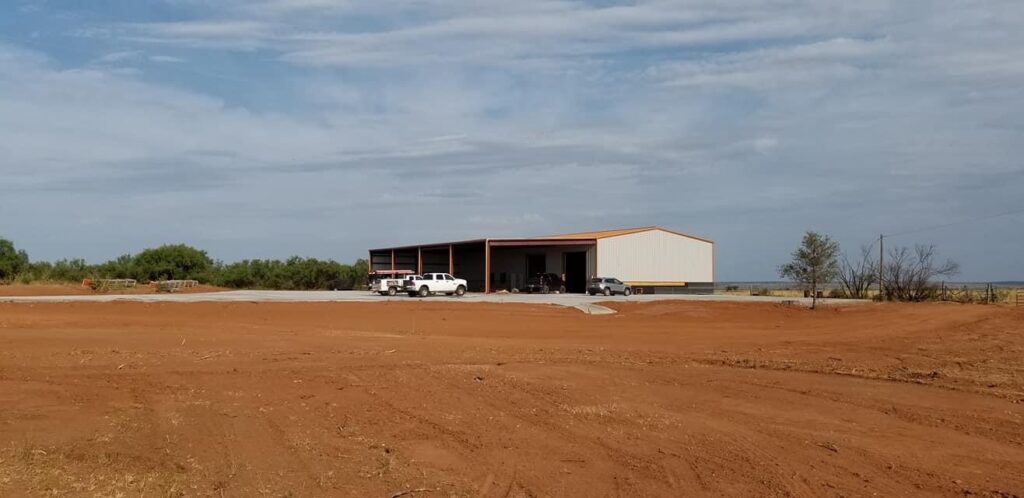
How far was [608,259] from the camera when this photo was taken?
68625 millimetres

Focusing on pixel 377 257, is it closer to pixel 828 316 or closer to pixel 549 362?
pixel 828 316

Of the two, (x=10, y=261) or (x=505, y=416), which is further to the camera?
(x=10, y=261)

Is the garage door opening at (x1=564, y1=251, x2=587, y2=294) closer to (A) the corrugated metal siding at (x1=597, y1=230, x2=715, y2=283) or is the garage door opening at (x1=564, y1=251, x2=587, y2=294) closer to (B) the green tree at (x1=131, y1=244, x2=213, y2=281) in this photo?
(A) the corrugated metal siding at (x1=597, y1=230, x2=715, y2=283)

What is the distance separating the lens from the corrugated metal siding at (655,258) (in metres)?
68.9

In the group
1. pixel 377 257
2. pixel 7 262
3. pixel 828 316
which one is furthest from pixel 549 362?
pixel 7 262

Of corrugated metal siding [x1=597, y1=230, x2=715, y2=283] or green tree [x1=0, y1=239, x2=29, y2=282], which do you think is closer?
corrugated metal siding [x1=597, y1=230, x2=715, y2=283]

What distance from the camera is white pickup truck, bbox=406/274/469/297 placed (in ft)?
192

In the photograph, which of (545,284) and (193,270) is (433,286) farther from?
(193,270)

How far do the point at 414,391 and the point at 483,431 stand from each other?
3.23 metres

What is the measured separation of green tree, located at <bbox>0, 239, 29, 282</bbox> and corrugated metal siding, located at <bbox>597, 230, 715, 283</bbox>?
56.5 m

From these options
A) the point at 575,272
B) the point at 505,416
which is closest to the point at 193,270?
the point at 575,272

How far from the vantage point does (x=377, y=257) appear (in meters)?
90.0

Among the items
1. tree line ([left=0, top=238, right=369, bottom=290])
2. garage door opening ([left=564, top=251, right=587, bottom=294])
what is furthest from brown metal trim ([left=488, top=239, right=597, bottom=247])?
tree line ([left=0, top=238, right=369, bottom=290])

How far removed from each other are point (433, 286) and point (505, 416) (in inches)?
1857
